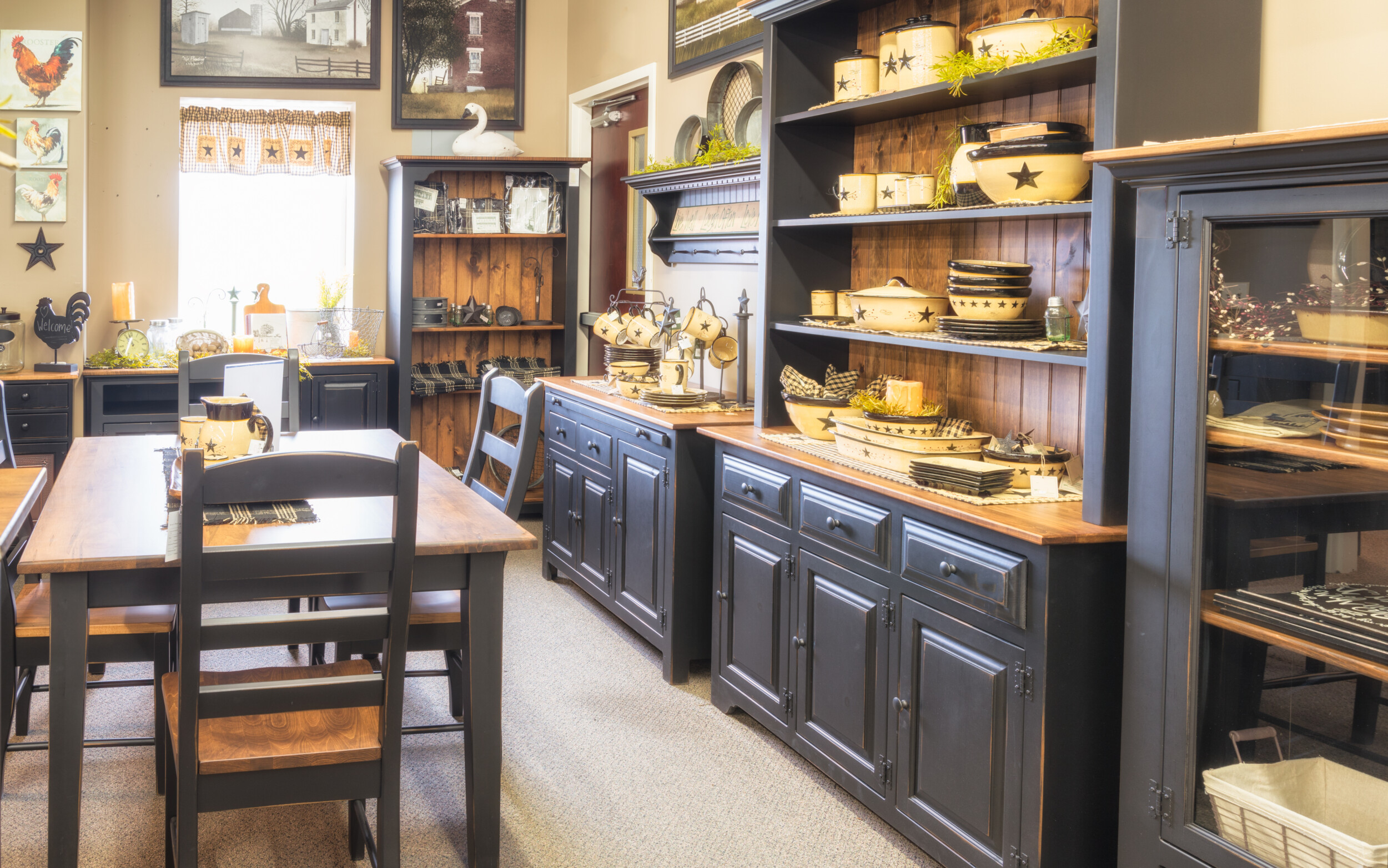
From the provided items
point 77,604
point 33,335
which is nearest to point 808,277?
point 77,604

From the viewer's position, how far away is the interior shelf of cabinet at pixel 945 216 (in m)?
2.35

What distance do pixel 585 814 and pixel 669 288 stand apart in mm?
2759

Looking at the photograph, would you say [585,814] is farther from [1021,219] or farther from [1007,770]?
[1021,219]

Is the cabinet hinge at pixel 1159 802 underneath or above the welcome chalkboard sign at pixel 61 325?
underneath

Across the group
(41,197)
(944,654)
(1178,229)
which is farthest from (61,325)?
Result: (1178,229)

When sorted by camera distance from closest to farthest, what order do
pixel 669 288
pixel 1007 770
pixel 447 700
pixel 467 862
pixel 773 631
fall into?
pixel 1007 770 → pixel 467 862 → pixel 773 631 → pixel 447 700 → pixel 669 288

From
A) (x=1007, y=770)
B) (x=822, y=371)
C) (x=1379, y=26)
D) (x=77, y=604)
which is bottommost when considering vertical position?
(x=1007, y=770)

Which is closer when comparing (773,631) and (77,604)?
(77,604)

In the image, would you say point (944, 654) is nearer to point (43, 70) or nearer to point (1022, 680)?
point (1022, 680)

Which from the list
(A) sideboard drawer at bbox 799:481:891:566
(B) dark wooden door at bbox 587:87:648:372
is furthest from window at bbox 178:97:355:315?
(A) sideboard drawer at bbox 799:481:891:566

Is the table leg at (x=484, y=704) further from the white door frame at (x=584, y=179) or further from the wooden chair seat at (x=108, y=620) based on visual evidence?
the white door frame at (x=584, y=179)

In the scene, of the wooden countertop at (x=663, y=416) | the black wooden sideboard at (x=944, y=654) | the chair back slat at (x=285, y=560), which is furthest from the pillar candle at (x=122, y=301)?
the chair back slat at (x=285, y=560)

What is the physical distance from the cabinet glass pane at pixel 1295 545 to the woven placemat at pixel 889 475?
0.45 metres

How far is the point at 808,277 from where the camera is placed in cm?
351
